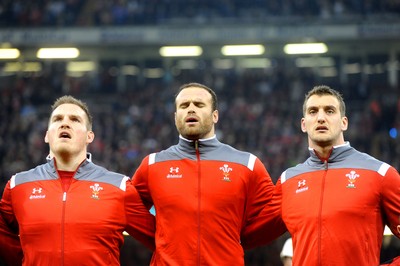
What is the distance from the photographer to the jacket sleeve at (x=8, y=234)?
23.3 feet

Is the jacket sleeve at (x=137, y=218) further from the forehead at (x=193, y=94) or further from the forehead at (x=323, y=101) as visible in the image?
the forehead at (x=323, y=101)

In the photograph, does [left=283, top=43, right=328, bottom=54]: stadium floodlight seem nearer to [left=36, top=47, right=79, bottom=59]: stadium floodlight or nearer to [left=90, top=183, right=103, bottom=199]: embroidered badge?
[left=36, top=47, right=79, bottom=59]: stadium floodlight

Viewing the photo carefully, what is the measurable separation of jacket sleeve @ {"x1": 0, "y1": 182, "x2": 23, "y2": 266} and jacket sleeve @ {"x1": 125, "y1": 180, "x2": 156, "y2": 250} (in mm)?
959

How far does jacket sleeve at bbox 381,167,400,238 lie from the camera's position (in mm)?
6676

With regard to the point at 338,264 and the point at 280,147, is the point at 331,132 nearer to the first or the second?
the point at 338,264

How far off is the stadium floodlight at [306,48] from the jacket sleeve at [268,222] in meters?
23.7

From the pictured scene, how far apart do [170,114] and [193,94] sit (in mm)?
19412

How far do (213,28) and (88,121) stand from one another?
22.8 metres

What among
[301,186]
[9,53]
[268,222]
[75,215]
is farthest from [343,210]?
[9,53]

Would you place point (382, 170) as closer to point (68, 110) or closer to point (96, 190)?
point (96, 190)

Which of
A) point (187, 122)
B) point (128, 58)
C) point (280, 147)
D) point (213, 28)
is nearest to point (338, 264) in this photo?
point (187, 122)

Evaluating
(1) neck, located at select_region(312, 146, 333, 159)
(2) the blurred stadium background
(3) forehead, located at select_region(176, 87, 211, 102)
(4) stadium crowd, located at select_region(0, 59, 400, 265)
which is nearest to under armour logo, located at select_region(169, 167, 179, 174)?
(3) forehead, located at select_region(176, 87, 211, 102)

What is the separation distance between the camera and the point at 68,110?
7137 millimetres

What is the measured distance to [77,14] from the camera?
30469mm
